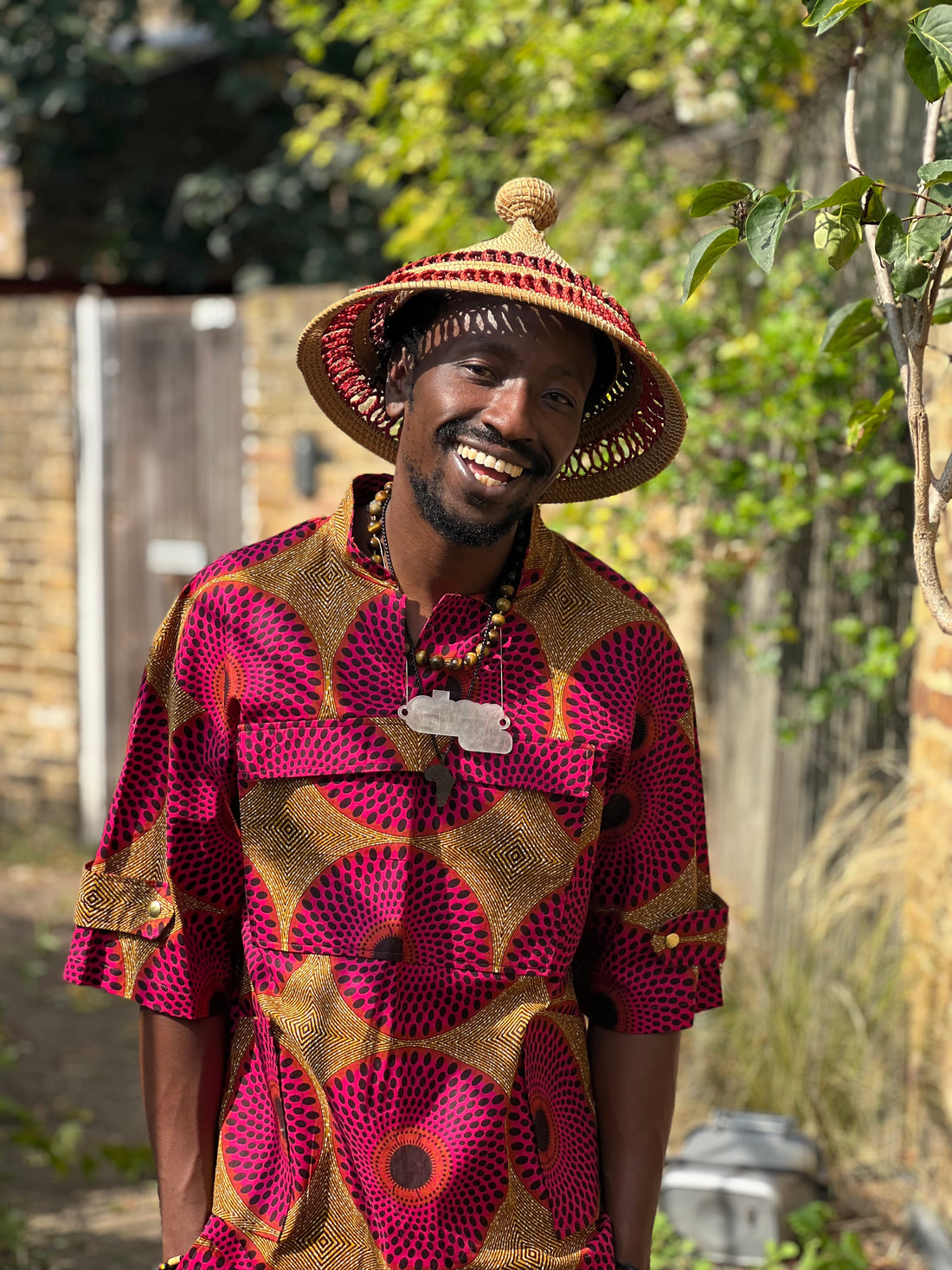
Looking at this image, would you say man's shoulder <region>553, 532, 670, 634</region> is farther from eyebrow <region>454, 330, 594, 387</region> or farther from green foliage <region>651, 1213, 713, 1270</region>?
green foliage <region>651, 1213, 713, 1270</region>

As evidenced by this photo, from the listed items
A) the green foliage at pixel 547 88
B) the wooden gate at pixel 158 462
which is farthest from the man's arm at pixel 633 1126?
the wooden gate at pixel 158 462

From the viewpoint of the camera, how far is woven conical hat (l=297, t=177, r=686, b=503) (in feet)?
5.42

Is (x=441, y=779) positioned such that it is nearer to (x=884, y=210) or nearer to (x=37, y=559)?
(x=884, y=210)

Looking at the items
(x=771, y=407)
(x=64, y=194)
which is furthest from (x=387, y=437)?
(x=64, y=194)

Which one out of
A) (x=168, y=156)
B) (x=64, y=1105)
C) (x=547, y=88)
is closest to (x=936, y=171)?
(x=547, y=88)

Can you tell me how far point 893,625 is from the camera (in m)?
4.22

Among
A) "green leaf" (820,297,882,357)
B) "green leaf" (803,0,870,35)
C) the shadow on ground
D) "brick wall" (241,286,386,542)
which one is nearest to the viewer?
"green leaf" (803,0,870,35)

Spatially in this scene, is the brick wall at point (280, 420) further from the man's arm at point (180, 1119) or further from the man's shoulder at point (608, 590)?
the man's arm at point (180, 1119)

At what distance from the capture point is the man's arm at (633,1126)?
1.83 metres

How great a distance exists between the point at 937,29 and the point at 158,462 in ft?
19.3

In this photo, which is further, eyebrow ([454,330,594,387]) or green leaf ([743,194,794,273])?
eyebrow ([454,330,594,387])

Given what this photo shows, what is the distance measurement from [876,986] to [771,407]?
4.96ft

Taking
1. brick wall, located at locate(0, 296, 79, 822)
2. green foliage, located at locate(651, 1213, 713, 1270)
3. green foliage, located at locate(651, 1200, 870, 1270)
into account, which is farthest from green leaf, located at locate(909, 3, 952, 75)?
brick wall, located at locate(0, 296, 79, 822)

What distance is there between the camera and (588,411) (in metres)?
1.99
